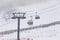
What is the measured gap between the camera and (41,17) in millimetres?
1187

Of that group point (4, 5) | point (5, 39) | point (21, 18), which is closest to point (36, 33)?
point (21, 18)

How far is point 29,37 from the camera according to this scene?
1160 mm

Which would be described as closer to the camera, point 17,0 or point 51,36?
point 51,36

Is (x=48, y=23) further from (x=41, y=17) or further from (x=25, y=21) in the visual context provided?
(x=25, y=21)

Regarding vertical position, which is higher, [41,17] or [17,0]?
[17,0]

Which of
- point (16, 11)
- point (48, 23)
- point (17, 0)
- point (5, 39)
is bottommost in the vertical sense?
point (5, 39)

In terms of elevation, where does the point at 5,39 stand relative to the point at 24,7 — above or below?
below

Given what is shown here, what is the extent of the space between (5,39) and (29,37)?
0.83 ft

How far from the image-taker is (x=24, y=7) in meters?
1.24

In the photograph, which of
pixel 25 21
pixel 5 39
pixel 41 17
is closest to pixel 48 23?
pixel 41 17

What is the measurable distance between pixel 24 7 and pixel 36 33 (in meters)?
0.32

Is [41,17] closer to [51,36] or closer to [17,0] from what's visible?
[51,36]

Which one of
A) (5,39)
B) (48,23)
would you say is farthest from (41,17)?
(5,39)

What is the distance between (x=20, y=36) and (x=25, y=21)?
6.6 inches
